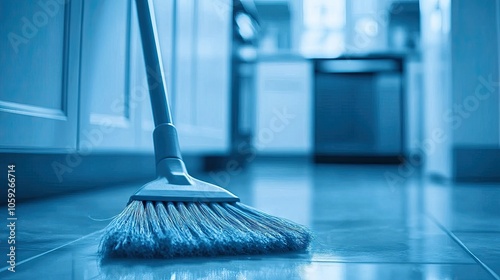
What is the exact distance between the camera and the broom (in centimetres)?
47

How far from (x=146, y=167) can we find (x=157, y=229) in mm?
1234

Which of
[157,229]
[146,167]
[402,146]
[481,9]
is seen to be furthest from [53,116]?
[402,146]

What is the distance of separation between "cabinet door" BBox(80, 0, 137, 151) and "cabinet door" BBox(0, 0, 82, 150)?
1.6 inches

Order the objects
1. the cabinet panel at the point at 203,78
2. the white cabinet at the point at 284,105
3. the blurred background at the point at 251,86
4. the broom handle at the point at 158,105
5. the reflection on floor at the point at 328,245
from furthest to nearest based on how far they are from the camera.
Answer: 1. the white cabinet at the point at 284,105
2. the cabinet panel at the point at 203,78
3. the blurred background at the point at 251,86
4. the broom handle at the point at 158,105
5. the reflection on floor at the point at 328,245

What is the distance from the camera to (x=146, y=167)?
1691 millimetres

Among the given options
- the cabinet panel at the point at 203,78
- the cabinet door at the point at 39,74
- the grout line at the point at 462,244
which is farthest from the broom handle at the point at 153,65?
the cabinet panel at the point at 203,78

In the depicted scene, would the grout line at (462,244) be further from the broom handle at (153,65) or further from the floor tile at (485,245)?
the broom handle at (153,65)

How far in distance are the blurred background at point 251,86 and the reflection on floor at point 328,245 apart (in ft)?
0.54

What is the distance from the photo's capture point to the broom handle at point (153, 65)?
701 millimetres

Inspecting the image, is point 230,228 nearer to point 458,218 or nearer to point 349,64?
point 458,218

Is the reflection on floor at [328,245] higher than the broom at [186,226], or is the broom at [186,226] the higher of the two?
the broom at [186,226]

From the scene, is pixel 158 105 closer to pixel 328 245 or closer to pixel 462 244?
pixel 328 245

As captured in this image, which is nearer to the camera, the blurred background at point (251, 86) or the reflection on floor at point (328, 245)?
the reflection on floor at point (328, 245)

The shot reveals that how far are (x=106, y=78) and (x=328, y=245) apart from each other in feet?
2.08
